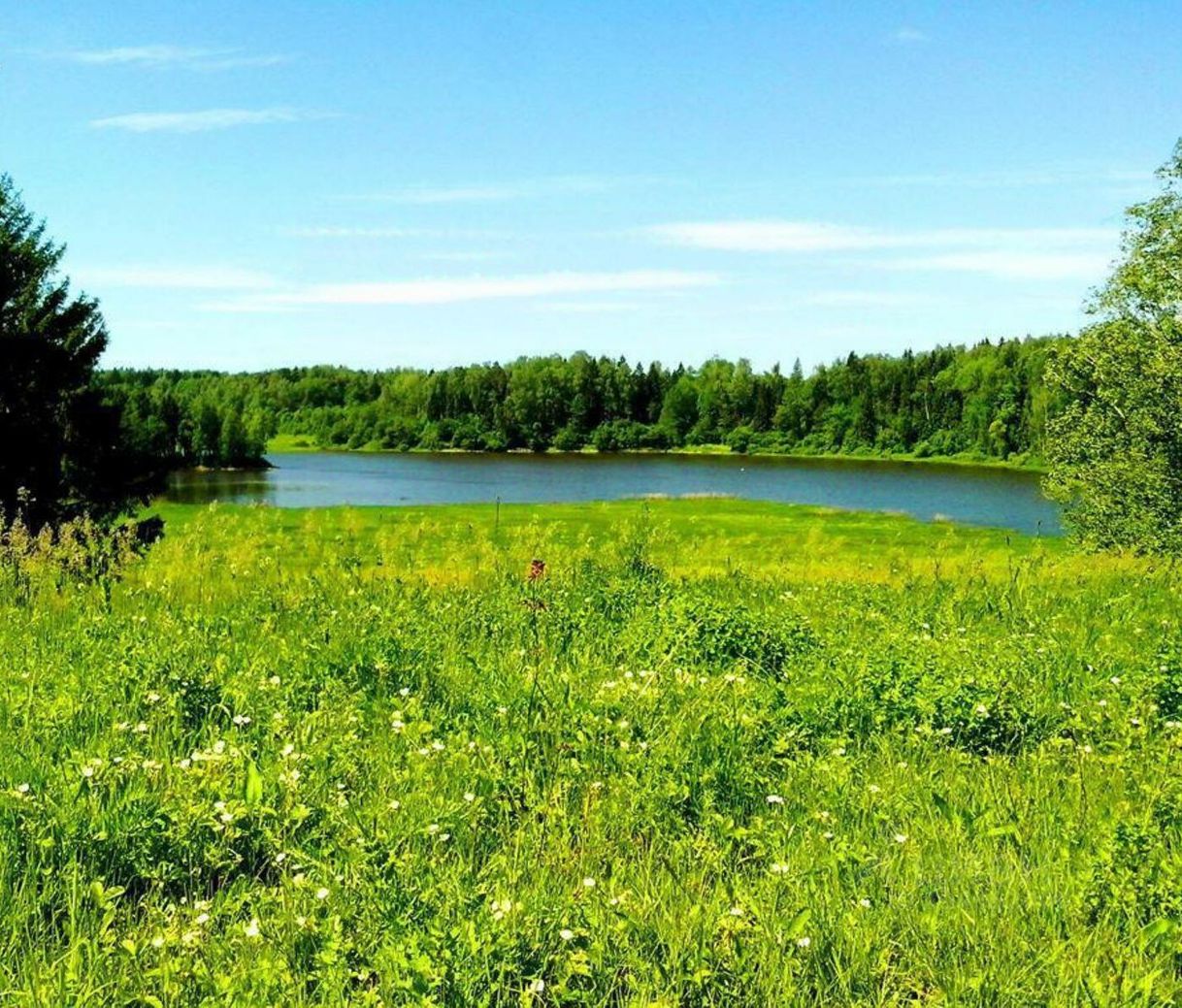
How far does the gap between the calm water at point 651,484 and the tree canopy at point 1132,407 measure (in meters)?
29.3

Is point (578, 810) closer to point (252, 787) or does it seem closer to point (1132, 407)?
point (252, 787)

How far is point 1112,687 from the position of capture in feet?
20.8

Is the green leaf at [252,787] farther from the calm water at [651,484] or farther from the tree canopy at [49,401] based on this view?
the calm water at [651,484]

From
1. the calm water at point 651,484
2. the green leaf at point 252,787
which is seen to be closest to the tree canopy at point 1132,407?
the calm water at point 651,484

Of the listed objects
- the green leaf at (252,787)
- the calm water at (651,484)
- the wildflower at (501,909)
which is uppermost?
the green leaf at (252,787)

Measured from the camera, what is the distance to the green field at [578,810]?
3240mm

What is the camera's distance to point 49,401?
30.9 m

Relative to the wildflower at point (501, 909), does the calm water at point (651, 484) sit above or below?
below

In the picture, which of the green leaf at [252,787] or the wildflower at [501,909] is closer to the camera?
the wildflower at [501,909]

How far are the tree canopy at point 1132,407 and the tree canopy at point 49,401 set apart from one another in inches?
1335

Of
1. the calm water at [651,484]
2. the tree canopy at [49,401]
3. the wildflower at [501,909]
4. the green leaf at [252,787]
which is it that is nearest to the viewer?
the wildflower at [501,909]

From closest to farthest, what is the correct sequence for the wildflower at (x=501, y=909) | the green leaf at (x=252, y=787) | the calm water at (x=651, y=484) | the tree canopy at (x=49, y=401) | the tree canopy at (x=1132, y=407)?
the wildflower at (x=501, y=909) → the green leaf at (x=252, y=787) → the tree canopy at (x=49, y=401) → the tree canopy at (x=1132, y=407) → the calm water at (x=651, y=484)

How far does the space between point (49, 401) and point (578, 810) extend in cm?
3189

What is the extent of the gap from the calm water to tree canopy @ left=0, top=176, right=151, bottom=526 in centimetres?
4134
